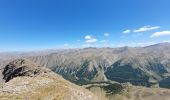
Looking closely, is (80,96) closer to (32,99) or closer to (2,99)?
(32,99)

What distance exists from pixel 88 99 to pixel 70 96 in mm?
11144

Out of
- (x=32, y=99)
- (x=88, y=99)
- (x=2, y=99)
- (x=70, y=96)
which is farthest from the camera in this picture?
(x=88, y=99)

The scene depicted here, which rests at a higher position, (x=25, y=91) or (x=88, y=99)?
(x=25, y=91)

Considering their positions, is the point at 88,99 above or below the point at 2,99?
below

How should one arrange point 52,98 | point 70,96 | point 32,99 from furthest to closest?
point 70,96 → point 52,98 → point 32,99

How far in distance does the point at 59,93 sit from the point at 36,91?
30.5ft

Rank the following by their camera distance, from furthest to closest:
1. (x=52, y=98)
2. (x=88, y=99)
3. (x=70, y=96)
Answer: (x=88, y=99), (x=70, y=96), (x=52, y=98)

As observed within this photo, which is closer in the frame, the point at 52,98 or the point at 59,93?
the point at 52,98

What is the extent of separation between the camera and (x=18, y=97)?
7169cm

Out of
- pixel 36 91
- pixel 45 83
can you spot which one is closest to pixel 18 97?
pixel 36 91

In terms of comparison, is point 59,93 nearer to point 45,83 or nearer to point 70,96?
point 70,96

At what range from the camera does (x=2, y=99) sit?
67688mm

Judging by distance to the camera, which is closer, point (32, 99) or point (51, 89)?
point (32, 99)

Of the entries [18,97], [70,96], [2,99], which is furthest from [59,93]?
[2,99]
